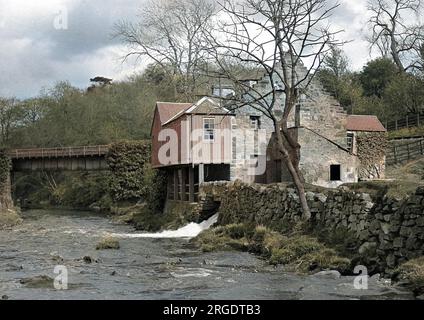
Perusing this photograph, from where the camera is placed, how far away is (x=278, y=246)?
18.5m

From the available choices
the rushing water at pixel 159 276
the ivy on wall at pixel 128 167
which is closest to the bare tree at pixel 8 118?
the ivy on wall at pixel 128 167

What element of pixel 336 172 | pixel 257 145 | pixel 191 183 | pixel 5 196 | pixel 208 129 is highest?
pixel 208 129

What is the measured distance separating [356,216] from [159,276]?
6127mm

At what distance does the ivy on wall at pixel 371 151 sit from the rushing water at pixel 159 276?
58.1 feet

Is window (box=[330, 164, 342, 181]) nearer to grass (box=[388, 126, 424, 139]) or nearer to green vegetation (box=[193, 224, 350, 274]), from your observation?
green vegetation (box=[193, 224, 350, 274])

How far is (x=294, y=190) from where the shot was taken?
21750 millimetres

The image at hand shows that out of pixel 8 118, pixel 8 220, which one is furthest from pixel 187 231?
pixel 8 118

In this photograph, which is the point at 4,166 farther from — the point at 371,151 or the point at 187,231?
the point at 371,151

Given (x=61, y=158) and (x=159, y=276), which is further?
(x=61, y=158)

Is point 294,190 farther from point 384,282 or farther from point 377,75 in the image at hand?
point 377,75

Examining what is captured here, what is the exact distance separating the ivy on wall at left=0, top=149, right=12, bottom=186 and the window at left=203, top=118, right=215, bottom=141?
25.5 m

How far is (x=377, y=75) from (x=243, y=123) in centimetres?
3405

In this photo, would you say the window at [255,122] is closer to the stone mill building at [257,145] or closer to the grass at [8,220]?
the stone mill building at [257,145]
